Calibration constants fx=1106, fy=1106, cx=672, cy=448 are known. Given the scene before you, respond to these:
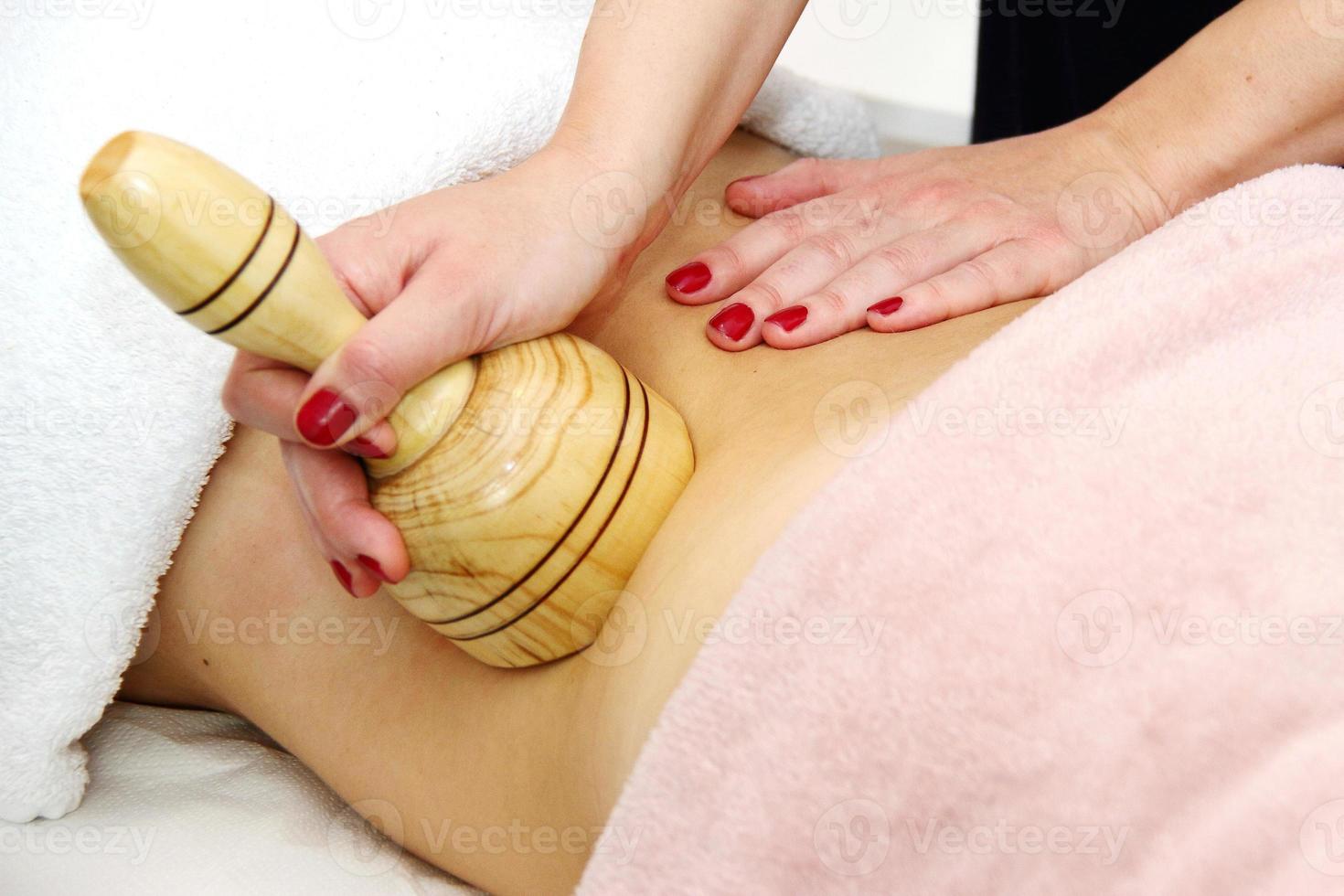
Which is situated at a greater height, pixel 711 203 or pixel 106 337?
pixel 106 337

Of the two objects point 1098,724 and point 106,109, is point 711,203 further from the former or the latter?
point 1098,724

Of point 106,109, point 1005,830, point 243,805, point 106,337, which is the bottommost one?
point 243,805

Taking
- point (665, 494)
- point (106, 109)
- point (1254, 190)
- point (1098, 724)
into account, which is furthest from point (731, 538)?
point (106, 109)

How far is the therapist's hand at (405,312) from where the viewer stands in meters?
0.49

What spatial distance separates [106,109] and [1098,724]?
66cm

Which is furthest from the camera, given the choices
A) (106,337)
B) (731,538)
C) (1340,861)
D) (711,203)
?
(711,203)

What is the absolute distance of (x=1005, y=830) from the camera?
0.41m

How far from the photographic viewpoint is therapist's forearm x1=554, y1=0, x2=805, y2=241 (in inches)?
25.5
